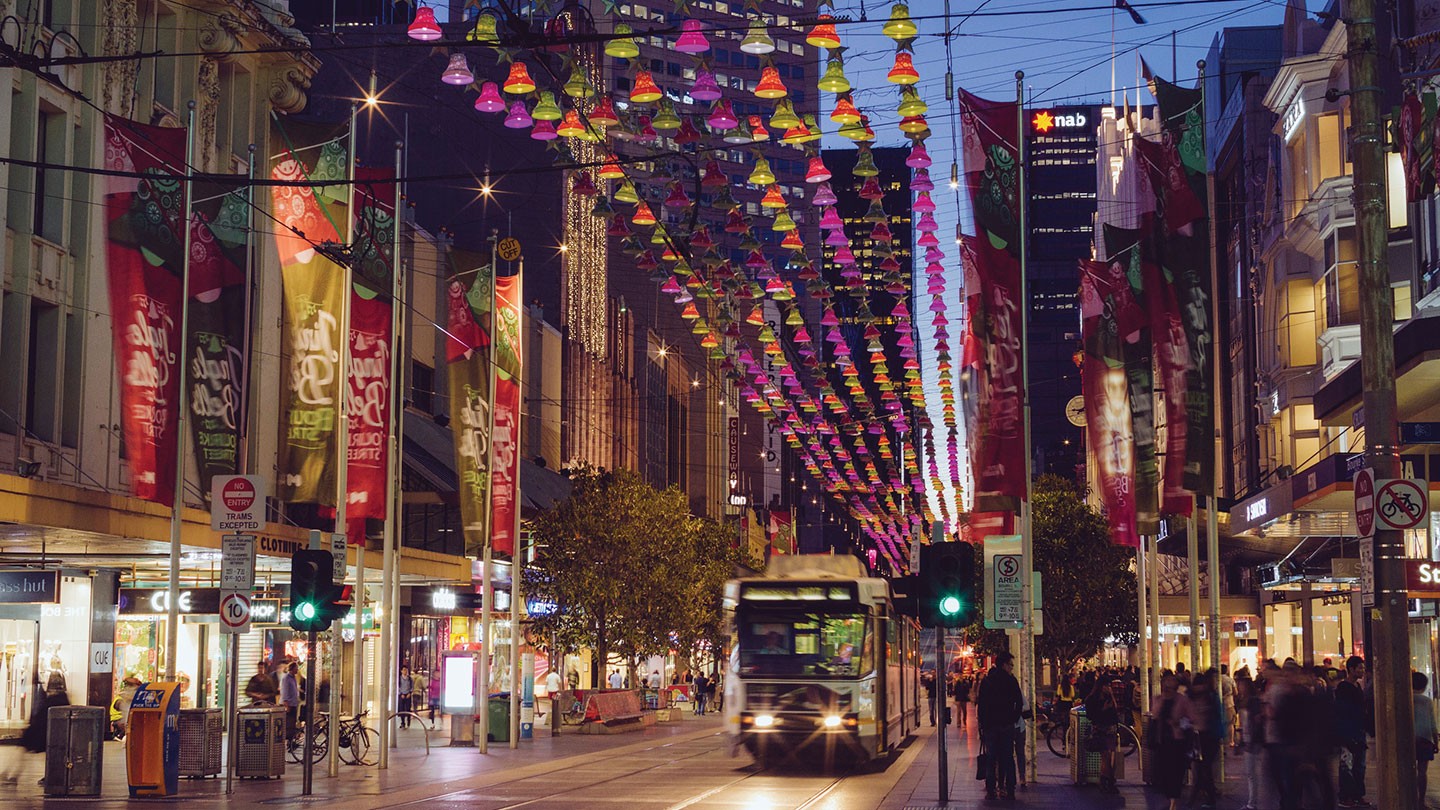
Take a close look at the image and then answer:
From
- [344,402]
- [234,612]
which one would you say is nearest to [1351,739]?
[234,612]

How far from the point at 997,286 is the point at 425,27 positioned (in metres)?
11.4

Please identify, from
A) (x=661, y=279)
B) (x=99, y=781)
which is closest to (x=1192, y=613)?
(x=661, y=279)

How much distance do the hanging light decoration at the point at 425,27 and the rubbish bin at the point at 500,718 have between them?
24104 millimetres

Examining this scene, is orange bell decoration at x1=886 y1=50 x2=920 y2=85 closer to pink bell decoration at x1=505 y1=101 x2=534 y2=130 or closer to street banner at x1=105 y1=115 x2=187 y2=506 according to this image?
pink bell decoration at x1=505 y1=101 x2=534 y2=130

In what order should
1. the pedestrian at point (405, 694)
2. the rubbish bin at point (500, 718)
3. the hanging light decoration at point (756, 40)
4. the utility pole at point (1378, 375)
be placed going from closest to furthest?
the utility pole at point (1378, 375)
the hanging light decoration at point (756, 40)
the rubbish bin at point (500, 718)
the pedestrian at point (405, 694)

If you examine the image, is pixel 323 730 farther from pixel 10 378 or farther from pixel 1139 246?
pixel 1139 246

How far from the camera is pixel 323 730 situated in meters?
33.1

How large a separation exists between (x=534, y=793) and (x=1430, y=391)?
1456cm

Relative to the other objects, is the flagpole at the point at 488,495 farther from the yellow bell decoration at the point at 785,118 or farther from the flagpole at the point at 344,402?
the yellow bell decoration at the point at 785,118

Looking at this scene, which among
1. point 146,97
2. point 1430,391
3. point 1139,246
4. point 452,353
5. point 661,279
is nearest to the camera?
point 1430,391

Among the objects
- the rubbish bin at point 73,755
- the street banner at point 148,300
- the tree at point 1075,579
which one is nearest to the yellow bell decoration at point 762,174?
the street banner at point 148,300

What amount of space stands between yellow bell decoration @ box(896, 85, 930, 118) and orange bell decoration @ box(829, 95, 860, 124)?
58cm

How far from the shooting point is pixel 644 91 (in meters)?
19.6

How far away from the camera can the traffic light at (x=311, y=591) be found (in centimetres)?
2386
